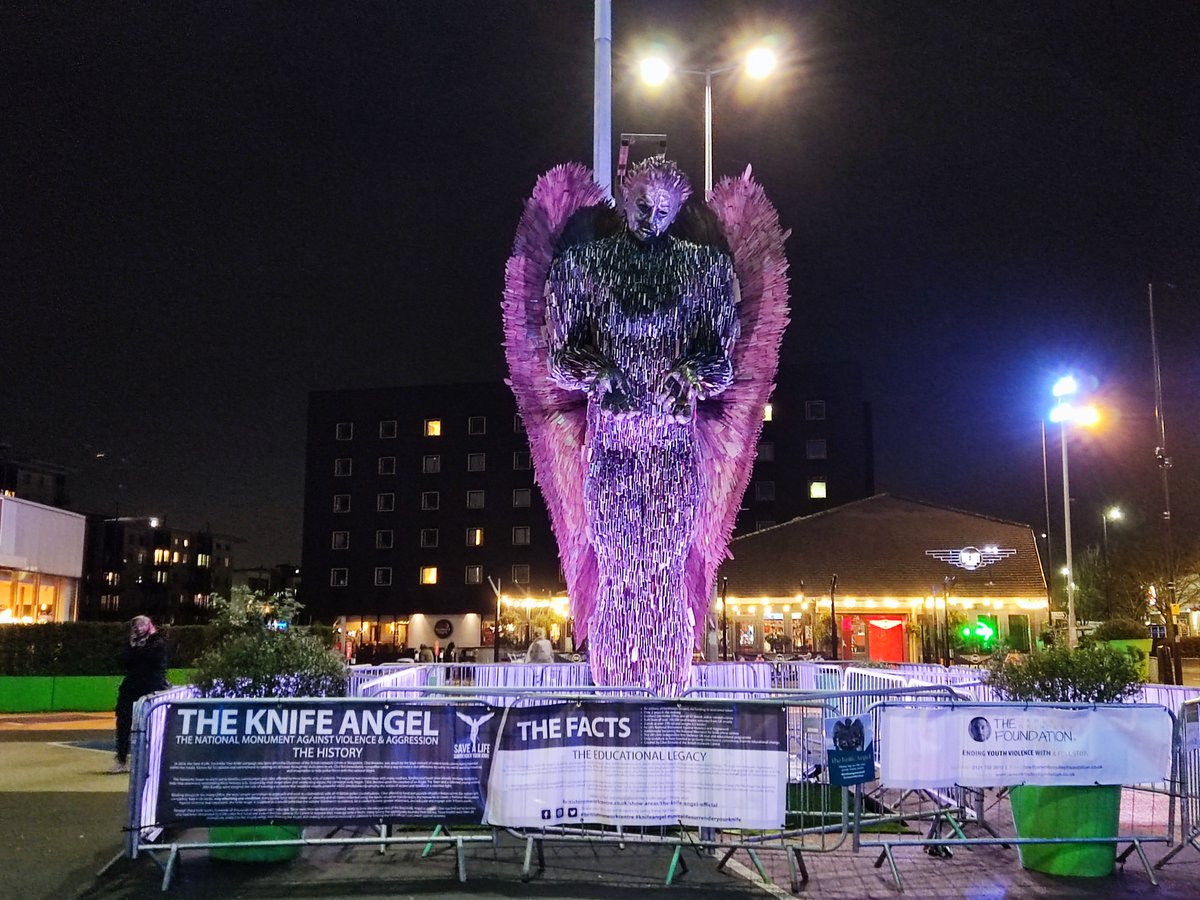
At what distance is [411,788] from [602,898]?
1554 mm

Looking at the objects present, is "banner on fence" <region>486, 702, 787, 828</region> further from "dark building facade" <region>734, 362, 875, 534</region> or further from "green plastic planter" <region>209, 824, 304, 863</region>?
"dark building facade" <region>734, 362, 875, 534</region>

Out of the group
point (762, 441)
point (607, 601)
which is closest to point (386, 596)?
point (762, 441)

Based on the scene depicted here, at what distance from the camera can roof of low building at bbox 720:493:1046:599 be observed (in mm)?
36656

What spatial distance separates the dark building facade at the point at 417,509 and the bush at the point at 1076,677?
49.2 meters

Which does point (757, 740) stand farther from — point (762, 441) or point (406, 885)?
point (762, 441)

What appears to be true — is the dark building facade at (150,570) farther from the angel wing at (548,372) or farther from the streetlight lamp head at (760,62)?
the angel wing at (548,372)

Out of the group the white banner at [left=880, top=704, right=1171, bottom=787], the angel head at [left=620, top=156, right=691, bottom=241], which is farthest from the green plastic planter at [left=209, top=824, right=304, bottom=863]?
the angel head at [left=620, top=156, right=691, bottom=241]

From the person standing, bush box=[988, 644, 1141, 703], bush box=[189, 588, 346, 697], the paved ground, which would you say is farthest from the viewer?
the person standing

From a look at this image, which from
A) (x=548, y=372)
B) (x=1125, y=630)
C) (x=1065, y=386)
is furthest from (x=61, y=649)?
(x=1125, y=630)

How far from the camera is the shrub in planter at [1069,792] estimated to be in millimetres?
7934

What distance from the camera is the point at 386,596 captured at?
195 ft

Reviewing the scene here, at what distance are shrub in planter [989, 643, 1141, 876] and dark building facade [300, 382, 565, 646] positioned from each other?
4920cm

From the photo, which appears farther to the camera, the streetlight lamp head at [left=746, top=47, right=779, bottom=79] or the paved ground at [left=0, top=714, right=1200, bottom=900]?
the streetlight lamp head at [left=746, top=47, right=779, bottom=79]

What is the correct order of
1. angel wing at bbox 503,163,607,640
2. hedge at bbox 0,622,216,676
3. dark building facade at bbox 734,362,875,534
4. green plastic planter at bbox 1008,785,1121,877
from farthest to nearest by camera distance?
dark building facade at bbox 734,362,875,534 → hedge at bbox 0,622,216,676 → angel wing at bbox 503,163,607,640 → green plastic planter at bbox 1008,785,1121,877
